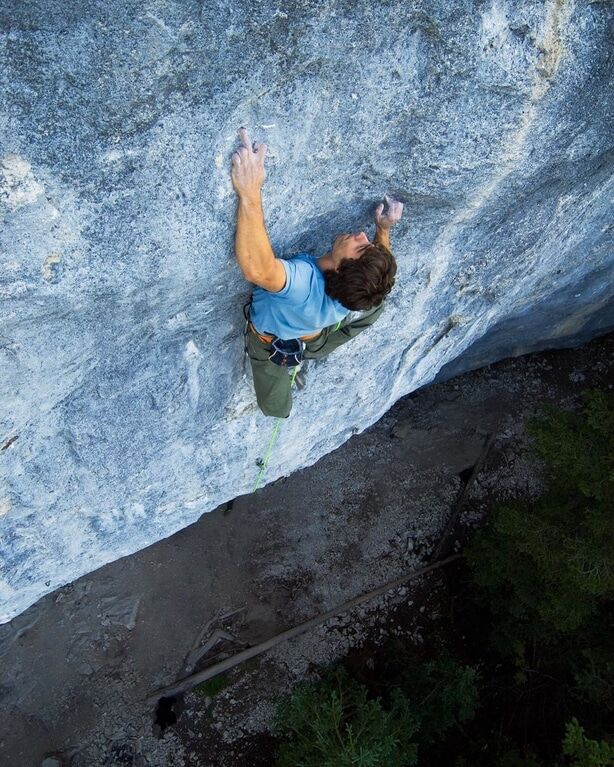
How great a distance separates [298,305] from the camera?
342 centimetres

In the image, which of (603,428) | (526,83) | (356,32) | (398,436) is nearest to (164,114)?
(356,32)

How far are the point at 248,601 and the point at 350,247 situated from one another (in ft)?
21.1

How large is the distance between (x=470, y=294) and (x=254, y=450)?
2.13 m

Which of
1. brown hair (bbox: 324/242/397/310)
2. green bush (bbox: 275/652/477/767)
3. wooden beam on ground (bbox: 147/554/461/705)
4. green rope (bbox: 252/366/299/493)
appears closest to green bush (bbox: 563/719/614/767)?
green bush (bbox: 275/652/477/767)

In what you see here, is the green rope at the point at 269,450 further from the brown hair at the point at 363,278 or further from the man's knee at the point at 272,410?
the brown hair at the point at 363,278

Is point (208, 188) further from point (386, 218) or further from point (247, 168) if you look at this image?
point (386, 218)

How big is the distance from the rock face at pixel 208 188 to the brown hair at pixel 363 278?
364 mm

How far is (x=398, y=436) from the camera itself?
31.0ft

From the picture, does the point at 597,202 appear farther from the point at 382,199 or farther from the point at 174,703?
the point at 174,703

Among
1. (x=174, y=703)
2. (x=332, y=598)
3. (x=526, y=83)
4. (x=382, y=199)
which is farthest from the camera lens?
(x=332, y=598)

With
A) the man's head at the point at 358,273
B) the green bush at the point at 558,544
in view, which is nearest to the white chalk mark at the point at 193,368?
the man's head at the point at 358,273

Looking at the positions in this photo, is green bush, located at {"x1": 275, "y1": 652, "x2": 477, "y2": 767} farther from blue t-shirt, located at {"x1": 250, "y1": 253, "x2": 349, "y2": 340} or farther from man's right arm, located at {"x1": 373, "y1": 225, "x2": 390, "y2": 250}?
man's right arm, located at {"x1": 373, "y1": 225, "x2": 390, "y2": 250}

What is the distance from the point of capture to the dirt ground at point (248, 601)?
26.1 ft

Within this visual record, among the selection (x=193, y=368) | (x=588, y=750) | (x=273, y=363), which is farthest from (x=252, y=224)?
(x=588, y=750)
